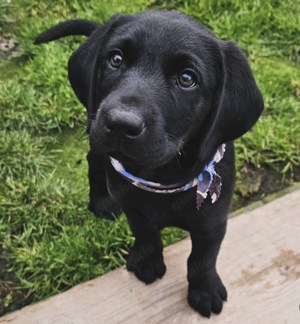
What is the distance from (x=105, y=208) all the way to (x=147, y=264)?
509mm

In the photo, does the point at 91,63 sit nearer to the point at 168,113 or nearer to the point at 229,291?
the point at 168,113

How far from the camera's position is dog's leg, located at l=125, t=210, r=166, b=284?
2570 millimetres

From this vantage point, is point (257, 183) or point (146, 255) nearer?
point (146, 255)

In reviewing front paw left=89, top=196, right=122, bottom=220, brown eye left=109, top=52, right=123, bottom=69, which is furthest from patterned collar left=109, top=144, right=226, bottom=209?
front paw left=89, top=196, right=122, bottom=220

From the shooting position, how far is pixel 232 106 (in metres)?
2.07

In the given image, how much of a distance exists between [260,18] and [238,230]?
215 cm

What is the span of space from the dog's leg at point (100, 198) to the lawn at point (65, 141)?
0.07m

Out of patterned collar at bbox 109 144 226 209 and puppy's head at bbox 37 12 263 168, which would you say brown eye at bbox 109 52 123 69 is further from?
patterned collar at bbox 109 144 226 209

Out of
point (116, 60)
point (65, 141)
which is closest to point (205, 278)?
point (116, 60)

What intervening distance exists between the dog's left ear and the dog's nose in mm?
338

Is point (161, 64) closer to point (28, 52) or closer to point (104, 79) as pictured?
point (104, 79)

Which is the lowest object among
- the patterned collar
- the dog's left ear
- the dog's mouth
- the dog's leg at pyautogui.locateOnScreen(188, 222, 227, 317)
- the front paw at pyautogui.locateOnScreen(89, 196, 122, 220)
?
the front paw at pyautogui.locateOnScreen(89, 196, 122, 220)

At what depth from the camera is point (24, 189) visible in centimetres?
318

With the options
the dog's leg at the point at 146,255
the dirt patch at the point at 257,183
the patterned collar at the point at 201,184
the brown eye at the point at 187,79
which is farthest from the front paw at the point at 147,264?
the brown eye at the point at 187,79
